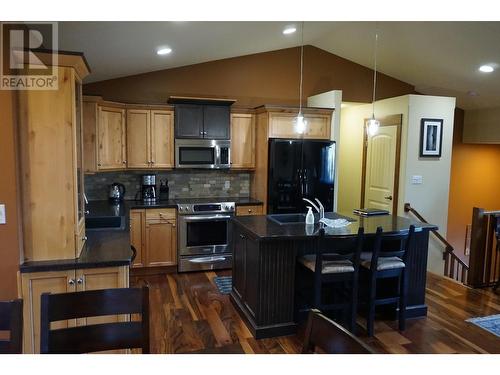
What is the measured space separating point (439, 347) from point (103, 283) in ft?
8.68

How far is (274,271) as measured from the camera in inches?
129

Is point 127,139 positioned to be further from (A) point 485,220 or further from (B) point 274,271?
(A) point 485,220

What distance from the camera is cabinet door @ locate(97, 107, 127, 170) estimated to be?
4.68m

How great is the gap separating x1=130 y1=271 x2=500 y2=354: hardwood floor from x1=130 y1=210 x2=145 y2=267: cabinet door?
1.10 feet

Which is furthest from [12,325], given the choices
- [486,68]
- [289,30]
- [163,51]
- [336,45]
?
[486,68]

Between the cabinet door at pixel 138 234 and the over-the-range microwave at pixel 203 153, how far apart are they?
83 cm

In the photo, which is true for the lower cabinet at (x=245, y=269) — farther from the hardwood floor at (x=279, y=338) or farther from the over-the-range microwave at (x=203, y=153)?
the over-the-range microwave at (x=203, y=153)

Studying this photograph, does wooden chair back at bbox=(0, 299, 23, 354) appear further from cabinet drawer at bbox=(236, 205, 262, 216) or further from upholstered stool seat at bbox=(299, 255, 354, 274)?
cabinet drawer at bbox=(236, 205, 262, 216)

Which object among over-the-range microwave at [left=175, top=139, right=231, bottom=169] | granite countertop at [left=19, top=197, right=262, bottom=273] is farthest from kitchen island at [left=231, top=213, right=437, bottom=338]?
over-the-range microwave at [left=175, top=139, right=231, bottom=169]

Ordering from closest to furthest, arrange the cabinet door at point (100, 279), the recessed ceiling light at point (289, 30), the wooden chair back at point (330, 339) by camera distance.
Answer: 1. the wooden chair back at point (330, 339)
2. the cabinet door at point (100, 279)
3. the recessed ceiling light at point (289, 30)

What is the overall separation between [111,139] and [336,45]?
3501 mm

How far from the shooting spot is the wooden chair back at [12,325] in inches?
57.5

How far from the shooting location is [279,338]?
3289 millimetres

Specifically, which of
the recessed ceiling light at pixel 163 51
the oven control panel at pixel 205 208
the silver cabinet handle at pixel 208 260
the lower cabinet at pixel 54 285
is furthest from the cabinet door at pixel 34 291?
the recessed ceiling light at pixel 163 51
